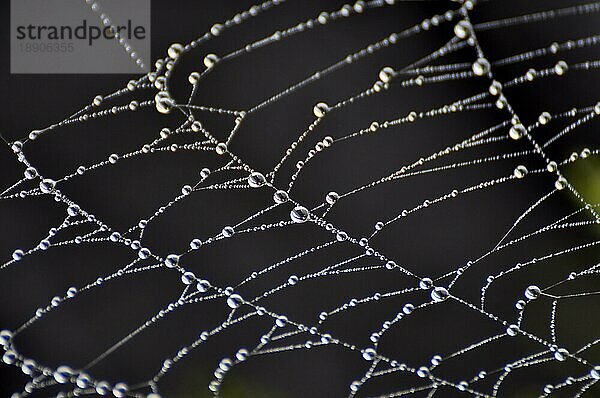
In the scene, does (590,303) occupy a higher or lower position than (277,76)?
lower

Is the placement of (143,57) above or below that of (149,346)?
above

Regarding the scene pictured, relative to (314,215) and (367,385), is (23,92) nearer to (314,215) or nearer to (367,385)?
(314,215)

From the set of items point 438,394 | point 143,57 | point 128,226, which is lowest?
point 438,394

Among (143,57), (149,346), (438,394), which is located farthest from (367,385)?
(143,57)

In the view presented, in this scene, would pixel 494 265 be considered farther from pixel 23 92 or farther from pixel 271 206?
pixel 23 92

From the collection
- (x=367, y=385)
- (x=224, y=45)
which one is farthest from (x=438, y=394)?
(x=224, y=45)
